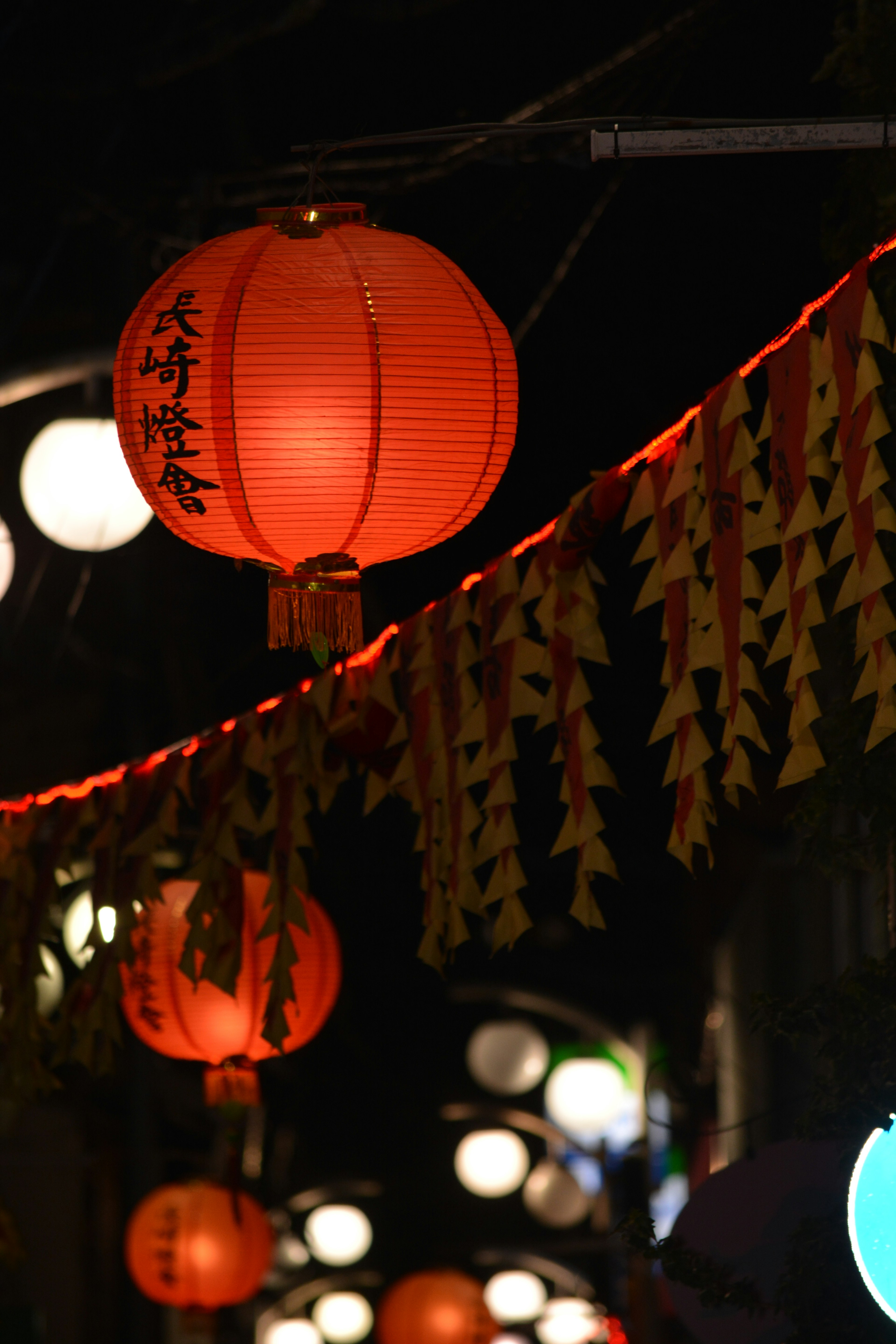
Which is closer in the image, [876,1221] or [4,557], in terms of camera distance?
[876,1221]

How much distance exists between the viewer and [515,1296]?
21.9 meters

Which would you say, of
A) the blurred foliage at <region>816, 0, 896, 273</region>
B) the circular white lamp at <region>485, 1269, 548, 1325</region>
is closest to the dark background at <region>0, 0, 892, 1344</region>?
the blurred foliage at <region>816, 0, 896, 273</region>

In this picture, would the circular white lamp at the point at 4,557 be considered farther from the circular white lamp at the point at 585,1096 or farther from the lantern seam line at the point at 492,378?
the circular white lamp at the point at 585,1096

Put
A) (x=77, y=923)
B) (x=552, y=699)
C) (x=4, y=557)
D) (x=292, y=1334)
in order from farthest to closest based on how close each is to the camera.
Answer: (x=292, y=1334) → (x=77, y=923) → (x=4, y=557) → (x=552, y=699)

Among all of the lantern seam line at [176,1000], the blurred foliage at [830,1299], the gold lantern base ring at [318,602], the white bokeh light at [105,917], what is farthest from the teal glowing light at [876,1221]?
the lantern seam line at [176,1000]

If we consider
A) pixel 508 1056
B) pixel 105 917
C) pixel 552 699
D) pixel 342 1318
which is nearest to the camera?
pixel 552 699

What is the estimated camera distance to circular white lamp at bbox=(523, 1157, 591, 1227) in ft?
68.0

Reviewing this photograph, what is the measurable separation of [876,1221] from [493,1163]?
51.9ft

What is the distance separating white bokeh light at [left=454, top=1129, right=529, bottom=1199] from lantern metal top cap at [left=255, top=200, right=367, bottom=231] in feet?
52.6

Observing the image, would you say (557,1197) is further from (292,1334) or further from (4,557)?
(4,557)

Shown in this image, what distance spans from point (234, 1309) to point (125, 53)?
20.0m

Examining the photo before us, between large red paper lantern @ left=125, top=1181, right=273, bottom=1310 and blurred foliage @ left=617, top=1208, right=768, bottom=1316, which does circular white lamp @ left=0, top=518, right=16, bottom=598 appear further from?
large red paper lantern @ left=125, top=1181, right=273, bottom=1310

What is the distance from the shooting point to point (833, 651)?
6.82m

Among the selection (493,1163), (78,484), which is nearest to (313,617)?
(78,484)
